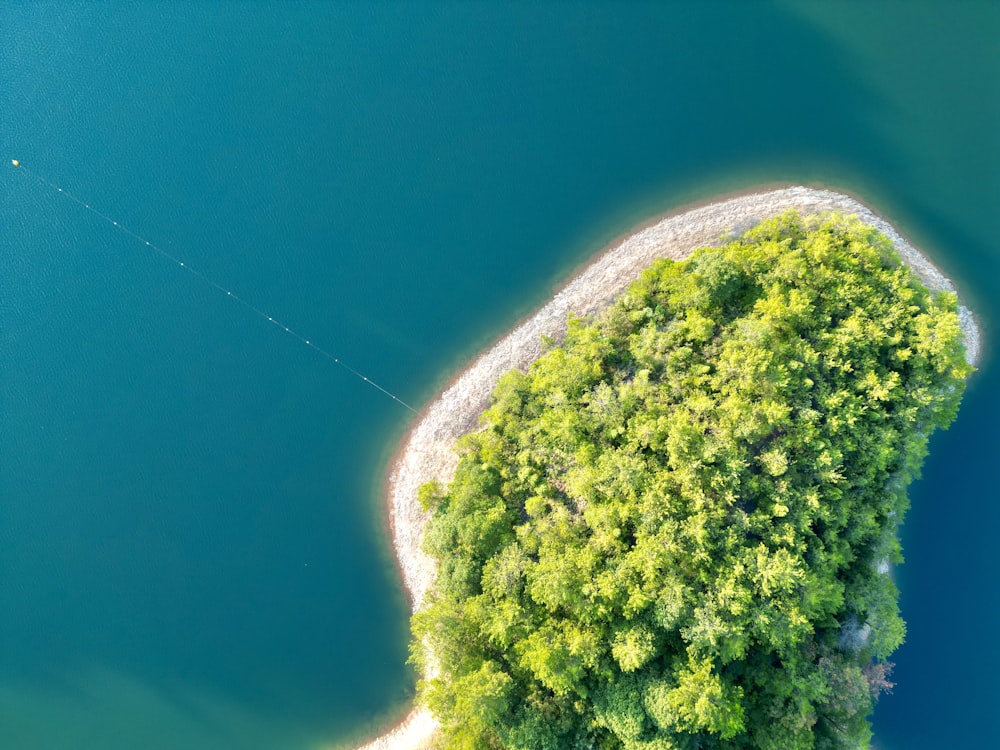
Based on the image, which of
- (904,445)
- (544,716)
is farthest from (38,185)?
(904,445)

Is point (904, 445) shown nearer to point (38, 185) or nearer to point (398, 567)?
point (398, 567)

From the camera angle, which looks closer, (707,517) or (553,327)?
(707,517)

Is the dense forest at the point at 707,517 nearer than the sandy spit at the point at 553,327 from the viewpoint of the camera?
Yes

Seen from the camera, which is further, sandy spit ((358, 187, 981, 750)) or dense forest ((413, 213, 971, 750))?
sandy spit ((358, 187, 981, 750))
